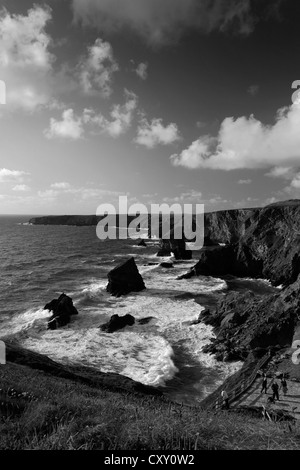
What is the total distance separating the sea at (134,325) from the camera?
25.2 metres

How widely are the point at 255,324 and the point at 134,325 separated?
42.1 feet

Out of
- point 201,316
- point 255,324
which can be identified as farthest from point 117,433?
point 201,316

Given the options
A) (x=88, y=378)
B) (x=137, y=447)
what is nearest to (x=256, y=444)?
(x=137, y=447)

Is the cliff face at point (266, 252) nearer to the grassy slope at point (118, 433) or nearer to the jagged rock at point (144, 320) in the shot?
the jagged rock at point (144, 320)

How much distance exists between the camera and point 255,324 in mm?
29969

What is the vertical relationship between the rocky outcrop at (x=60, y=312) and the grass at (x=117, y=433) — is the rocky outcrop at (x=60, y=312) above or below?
below

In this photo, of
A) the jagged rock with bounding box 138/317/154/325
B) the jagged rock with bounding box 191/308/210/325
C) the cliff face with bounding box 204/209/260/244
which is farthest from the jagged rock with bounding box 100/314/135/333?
the cliff face with bounding box 204/209/260/244

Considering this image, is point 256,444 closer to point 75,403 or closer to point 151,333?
point 75,403

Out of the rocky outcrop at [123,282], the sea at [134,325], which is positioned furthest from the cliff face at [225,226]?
the rocky outcrop at [123,282]

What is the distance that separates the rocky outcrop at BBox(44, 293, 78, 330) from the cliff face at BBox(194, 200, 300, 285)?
102 feet

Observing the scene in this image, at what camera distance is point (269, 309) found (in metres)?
30.8

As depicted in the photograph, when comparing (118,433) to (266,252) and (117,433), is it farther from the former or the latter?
(266,252)

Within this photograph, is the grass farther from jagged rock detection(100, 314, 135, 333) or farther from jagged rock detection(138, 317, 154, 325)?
jagged rock detection(138, 317, 154, 325)

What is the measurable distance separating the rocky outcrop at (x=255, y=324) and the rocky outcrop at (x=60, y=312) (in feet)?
53.3
